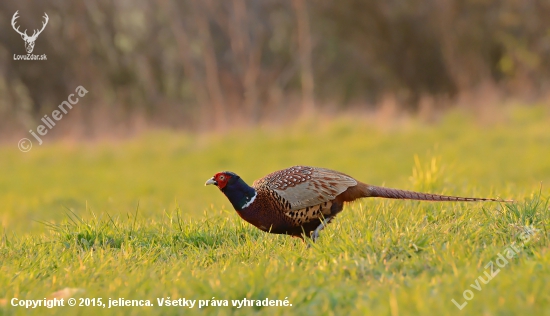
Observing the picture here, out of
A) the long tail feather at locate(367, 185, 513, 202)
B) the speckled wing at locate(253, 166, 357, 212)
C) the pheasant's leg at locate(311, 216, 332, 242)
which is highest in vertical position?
the speckled wing at locate(253, 166, 357, 212)

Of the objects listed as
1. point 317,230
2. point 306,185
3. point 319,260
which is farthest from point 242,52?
point 319,260

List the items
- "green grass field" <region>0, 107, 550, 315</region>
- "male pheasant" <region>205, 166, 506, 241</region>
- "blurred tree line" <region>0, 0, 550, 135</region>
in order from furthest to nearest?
"blurred tree line" <region>0, 0, 550, 135</region> → "male pheasant" <region>205, 166, 506, 241</region> → "green grass field" <region>0, 107, 550, 315</region>

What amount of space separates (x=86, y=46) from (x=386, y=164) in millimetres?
14749

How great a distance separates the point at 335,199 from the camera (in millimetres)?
4840

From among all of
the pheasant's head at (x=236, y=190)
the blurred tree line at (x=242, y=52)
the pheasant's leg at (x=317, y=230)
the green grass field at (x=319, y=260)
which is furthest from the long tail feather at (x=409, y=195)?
the blurred tree line at (x=242, y=52)

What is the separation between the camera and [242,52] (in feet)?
73.9

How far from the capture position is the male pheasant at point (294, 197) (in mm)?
4652

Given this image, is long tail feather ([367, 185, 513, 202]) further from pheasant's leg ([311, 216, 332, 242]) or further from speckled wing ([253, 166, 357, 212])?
pheasant's leg ([311, 216, 332, 242])

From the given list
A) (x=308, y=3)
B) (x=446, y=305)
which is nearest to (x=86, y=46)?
(x=308, y=3)

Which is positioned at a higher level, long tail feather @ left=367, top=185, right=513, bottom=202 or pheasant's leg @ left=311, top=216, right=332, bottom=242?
long tail feather @ left=367, top=185, right=513, bottom=202

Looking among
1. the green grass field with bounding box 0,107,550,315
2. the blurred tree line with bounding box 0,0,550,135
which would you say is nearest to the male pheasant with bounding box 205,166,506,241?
the green grass field with bounding box 0,107,550,315

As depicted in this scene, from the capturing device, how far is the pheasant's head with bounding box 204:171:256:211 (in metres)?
4.69

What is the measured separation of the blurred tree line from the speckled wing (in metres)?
14.6

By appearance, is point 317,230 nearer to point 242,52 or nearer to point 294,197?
point 294,197
